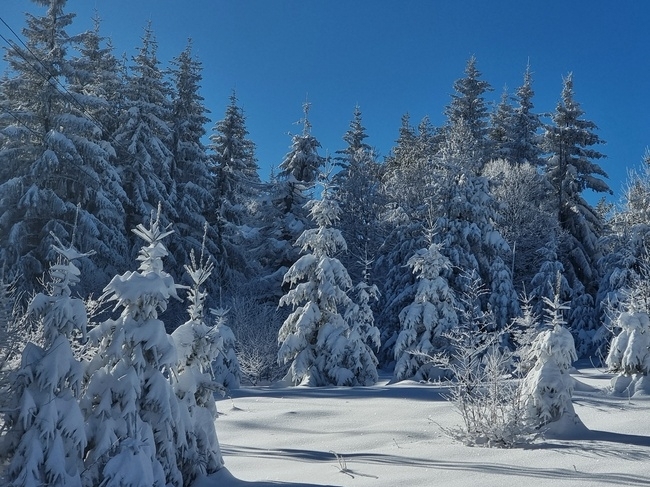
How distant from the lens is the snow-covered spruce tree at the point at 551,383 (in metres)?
8.64

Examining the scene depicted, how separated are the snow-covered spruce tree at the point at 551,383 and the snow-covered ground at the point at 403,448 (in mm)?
398

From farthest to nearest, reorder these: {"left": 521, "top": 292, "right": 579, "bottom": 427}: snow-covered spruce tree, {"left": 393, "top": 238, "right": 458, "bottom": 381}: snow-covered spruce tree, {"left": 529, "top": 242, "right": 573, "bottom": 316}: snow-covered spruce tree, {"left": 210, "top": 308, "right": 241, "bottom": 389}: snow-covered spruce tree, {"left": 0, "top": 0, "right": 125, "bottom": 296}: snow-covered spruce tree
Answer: {"left": 529, "top": 242, "right": 573, "bottom": 316}: snow-covered spruce tree, {"left": 0, "top": 0, "right": 125, "bottom": 296}: snow-covered spruce tree, {"left": 393, "top": 238, "right": 458, "bottom": 381}: snow-covered spruce tree, {"left": 210, "top": 308, "right": 241, "bottom": 389}: snow-covered spruce tree, {"left": 521, "top": 292, "right": 579, "bottom": 427}: snow-covered spruce tree

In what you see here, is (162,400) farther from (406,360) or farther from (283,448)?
(406,360)

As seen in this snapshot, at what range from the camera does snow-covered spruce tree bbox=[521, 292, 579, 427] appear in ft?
28.3

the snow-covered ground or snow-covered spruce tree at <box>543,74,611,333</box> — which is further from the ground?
snow-covered spruce tree at <box>543,74,611,333</box>

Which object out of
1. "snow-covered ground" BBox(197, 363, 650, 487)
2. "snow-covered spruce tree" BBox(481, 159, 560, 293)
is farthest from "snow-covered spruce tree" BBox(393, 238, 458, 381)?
"snow-covered spruce tree" BBox(481, 159, 560, 293)

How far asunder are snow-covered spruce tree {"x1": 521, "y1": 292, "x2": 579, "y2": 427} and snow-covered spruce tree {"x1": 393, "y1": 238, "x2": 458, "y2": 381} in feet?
36.4

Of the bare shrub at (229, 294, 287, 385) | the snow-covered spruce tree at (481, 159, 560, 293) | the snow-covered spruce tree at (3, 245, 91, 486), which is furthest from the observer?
the snow-covered spruce tree at (481, 159, 560, 293)

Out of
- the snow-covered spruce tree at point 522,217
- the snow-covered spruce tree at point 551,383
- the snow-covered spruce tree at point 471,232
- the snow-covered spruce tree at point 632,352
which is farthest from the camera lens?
the snow-covered spruce tree at point 522,217

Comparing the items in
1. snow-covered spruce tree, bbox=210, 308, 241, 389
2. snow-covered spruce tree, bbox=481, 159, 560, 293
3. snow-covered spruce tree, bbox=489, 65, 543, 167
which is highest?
snow-covered spruce tree, bbox=489, 65, 543, 167

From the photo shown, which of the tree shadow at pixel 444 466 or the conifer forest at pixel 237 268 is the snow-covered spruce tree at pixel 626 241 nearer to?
the conifer forest at pixel 237 268

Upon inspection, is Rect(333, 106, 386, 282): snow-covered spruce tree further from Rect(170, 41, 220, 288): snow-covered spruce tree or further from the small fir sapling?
the small fir sapling

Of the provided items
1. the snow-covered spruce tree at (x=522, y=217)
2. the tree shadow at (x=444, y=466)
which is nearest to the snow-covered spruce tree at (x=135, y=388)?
the tree shadow at (x=444, y=466)

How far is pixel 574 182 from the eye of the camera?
1238 inches
